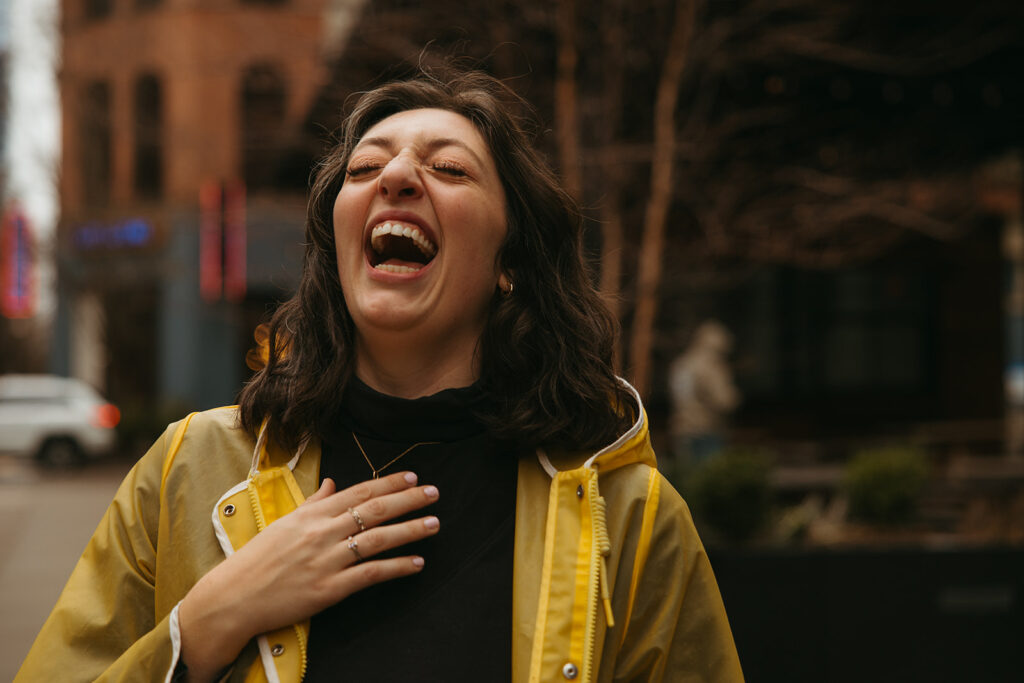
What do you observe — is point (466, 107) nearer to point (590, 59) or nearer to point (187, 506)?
point (187, 506)

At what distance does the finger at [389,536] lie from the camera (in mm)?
1781

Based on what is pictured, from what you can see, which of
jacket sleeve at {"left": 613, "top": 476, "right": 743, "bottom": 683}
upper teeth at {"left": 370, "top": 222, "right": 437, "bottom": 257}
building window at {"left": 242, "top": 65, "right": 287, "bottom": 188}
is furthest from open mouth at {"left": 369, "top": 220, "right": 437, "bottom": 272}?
building window at {"left": 242, "top": 65, "right": 287, "bottom": 188}

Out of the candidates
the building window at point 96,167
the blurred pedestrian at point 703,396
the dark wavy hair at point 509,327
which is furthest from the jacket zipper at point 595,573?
the building window at point 96,167

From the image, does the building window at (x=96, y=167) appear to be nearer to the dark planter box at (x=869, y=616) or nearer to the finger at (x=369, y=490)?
the dark planter box at (x=869, y=616)

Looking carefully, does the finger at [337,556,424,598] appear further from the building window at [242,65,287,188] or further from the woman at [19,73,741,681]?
the building window at [242,65,287,188]

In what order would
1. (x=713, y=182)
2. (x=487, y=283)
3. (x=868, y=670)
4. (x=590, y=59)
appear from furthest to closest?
(x=713, y=182)
(x=590, y=59)
(x=868, y=670)
(x=487, y=283)

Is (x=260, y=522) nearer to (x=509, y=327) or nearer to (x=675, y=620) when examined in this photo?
(x=509, y=327)

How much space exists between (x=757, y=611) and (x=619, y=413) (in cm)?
289

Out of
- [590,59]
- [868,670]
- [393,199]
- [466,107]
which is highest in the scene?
[590,59]

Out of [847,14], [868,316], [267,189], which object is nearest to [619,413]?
[847,14]

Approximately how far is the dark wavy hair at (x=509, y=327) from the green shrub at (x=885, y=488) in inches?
231

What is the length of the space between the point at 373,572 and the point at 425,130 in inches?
33.4

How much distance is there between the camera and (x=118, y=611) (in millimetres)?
1805

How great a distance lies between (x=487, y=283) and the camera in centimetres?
204
